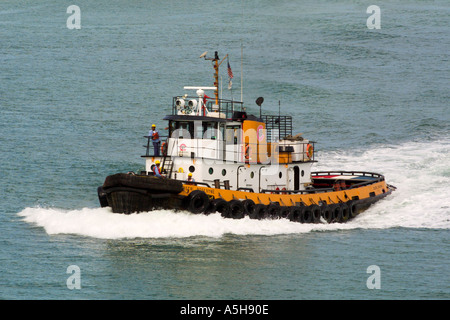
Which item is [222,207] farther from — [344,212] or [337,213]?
[344,212]

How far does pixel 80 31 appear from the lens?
233ft

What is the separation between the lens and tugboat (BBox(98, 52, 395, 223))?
23438mm

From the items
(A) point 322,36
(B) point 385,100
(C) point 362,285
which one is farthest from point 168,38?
(C) point 362,285

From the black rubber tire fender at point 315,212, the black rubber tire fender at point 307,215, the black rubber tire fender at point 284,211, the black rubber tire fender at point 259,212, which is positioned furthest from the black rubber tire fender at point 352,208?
the black rubber tire fender at point 259,212

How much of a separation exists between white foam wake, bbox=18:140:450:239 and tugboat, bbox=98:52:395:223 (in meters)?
0.36

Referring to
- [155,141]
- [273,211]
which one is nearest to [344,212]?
[273,211]

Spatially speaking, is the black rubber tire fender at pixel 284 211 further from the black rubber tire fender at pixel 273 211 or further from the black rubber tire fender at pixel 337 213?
the black rubber tire fender at pixel 337 213

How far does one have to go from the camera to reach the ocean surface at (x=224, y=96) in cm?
2014

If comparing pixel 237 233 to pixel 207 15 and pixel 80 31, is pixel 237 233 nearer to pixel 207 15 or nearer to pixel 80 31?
pixel 80 31

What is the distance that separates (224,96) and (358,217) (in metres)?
25.0

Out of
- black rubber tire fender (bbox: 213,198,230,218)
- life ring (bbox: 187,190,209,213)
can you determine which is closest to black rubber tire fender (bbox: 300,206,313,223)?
black rubber tire fender (bbox: 213,198,230,218)

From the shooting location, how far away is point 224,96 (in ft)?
173

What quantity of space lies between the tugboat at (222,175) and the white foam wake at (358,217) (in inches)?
14.3
